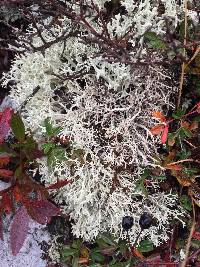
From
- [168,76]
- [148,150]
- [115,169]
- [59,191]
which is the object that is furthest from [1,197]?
[168,76]

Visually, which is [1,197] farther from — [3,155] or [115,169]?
[115,169]

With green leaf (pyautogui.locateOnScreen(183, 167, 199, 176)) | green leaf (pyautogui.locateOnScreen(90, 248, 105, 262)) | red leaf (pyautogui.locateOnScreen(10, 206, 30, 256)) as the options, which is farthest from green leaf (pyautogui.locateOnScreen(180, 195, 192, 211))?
red leaf (pyautogui.locateOnScreen(10, 206, 30, 256))

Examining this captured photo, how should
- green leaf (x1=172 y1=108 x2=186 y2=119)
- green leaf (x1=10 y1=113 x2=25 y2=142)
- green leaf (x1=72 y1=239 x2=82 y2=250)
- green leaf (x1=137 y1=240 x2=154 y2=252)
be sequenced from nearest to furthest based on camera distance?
green leaf (x1=10 y1=113 x2=25 y2=142)
green leaf (x1=172 y1=108 x2=186 y2=119)
green leaf (x1=137 y1=240 x2=154 y2=252)
green leaf (x1=72 y1=239 x2=82 y2=250)

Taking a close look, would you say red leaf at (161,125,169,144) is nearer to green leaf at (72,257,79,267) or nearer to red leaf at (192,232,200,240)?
red leaf at (192,232,200,240)

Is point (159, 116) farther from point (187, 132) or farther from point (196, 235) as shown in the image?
point (196, 235)

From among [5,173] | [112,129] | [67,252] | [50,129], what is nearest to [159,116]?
[112,129]

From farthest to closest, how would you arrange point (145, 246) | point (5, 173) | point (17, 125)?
point (145, 246)
point (5, 173)
point (17, 125)
